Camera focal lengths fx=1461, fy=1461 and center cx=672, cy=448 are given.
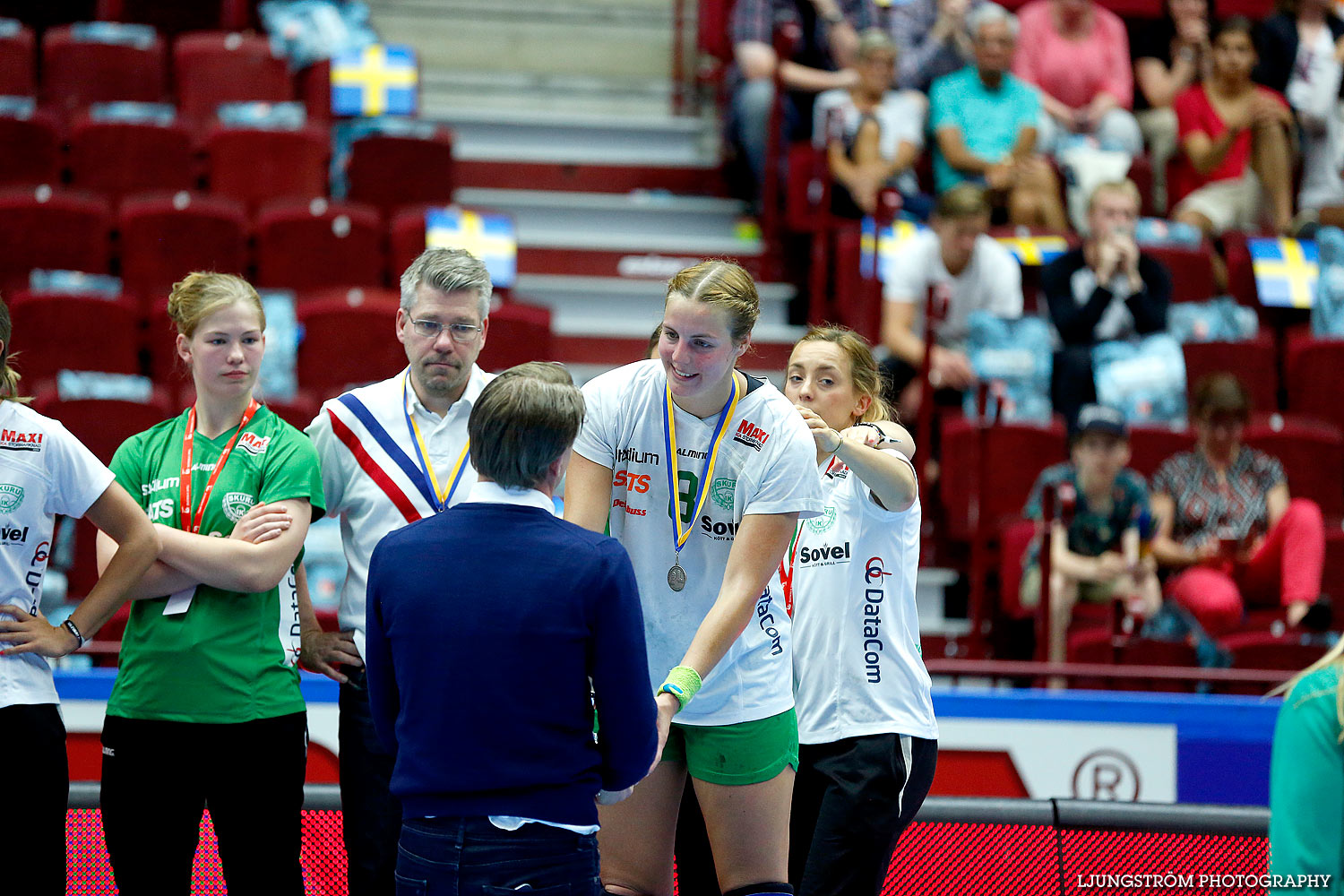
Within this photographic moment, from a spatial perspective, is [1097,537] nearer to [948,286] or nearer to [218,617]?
[948,286]

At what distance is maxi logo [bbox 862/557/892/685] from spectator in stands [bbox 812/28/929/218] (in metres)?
4.37

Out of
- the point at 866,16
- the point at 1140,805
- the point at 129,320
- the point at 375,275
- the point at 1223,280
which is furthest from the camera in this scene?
the point at 866,16

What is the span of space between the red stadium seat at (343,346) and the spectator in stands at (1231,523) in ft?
10.5

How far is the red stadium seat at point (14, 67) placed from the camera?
746 cm

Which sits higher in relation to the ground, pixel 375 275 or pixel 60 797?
pixel 375 275

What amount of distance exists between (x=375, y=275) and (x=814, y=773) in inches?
168

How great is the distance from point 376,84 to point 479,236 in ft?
4.63

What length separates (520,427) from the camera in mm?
2271

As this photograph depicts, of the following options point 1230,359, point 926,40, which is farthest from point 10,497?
point 926,40

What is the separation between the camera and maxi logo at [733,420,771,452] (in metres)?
2.79

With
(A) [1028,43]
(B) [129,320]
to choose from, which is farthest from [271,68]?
(A) [1028,43]

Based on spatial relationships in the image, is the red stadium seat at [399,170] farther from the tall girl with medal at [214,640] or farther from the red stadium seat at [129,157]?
the tall girl with medal at [214,640]

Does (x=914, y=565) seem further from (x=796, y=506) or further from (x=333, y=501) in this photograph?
(x=333, y=501)

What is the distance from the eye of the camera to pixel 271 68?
Answer: 794 cm
